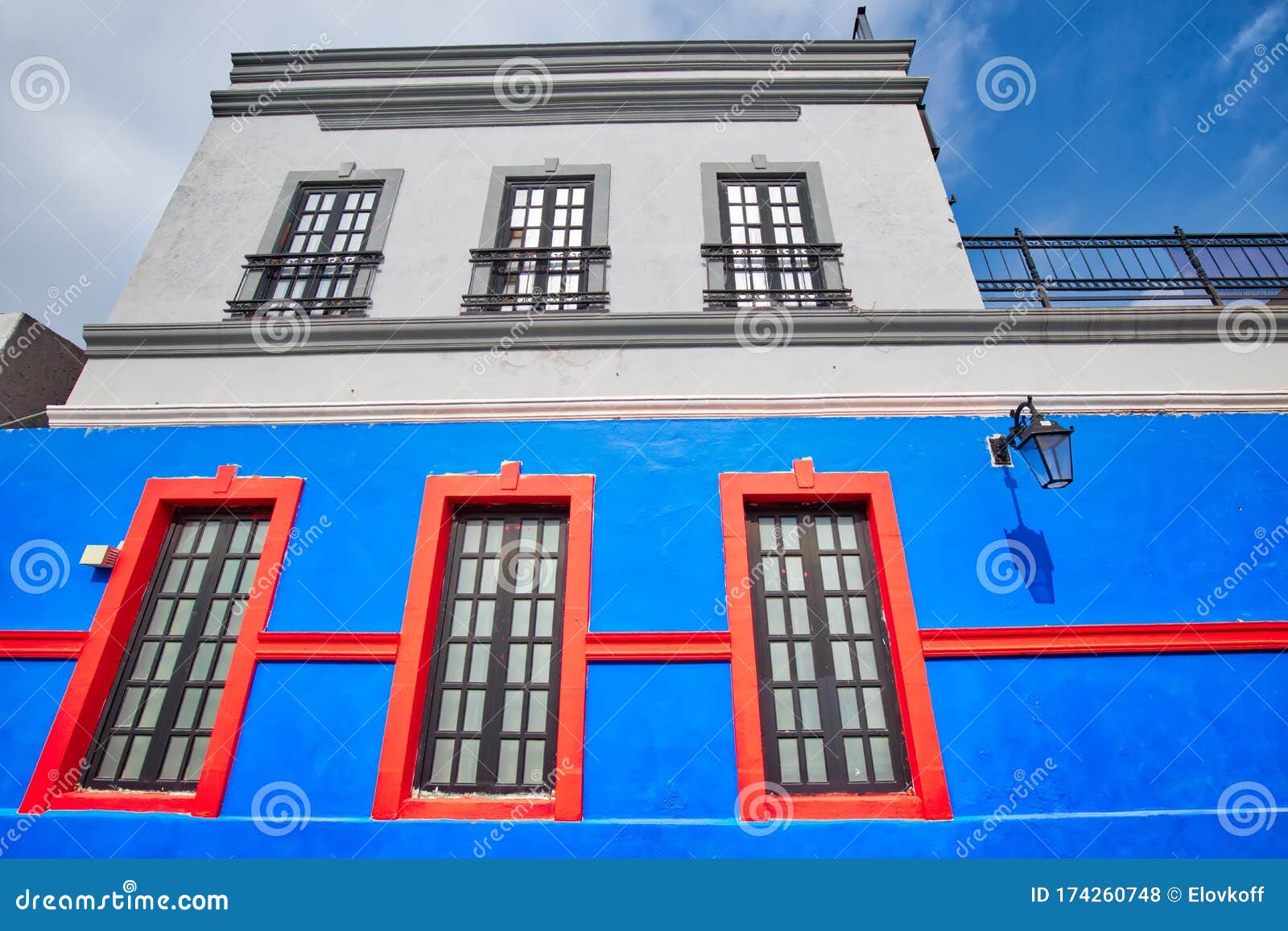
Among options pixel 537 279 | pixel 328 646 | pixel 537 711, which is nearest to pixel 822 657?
pixel 537 711

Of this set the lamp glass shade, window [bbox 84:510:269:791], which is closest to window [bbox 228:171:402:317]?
window [bbox 84:510:269:791]

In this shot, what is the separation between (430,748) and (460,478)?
76.3 inches

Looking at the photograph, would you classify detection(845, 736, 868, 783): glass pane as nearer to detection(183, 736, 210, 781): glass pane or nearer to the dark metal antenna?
detection(183, 736, 210, 781): glass pane

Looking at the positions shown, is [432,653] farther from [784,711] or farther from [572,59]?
[572,59]

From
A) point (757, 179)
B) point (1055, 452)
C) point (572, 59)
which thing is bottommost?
point (1055, 452)

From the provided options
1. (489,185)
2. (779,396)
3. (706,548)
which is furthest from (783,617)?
(489,185)

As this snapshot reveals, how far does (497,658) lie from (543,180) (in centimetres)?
A: 495

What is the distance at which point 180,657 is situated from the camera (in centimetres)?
459

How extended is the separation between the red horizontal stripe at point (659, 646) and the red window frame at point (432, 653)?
123 millimetres

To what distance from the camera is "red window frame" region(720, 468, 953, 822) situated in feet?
13.1

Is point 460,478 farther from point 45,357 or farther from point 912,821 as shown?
point 45,357

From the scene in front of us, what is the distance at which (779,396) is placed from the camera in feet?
17.1

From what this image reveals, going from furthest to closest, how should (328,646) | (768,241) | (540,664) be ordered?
1. (768,241)
2. (540,664)
3. (328,646)

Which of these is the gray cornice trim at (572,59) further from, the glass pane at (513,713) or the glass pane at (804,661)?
the glass pane at (513,713)
